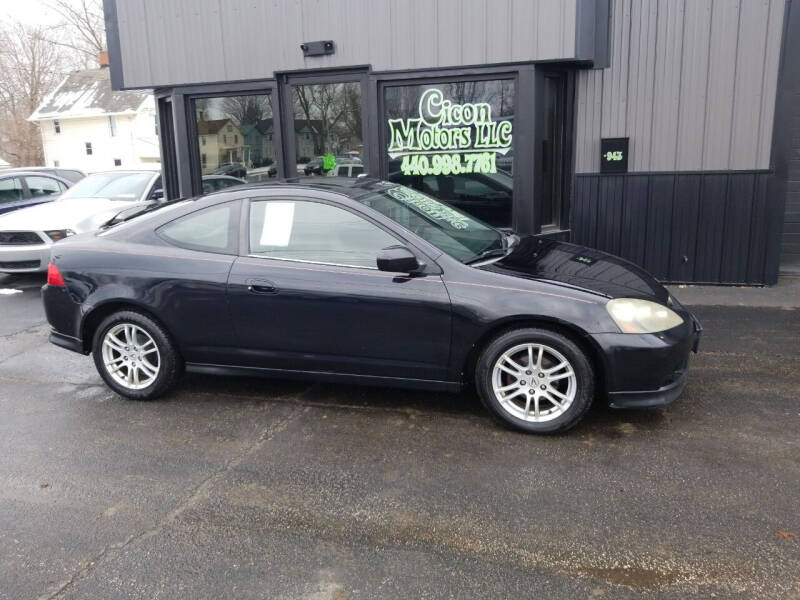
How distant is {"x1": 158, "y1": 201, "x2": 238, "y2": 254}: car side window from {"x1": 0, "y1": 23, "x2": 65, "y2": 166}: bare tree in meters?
48.8

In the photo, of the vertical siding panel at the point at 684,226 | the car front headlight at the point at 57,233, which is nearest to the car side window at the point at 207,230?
the car front headlight at the point at 57,233

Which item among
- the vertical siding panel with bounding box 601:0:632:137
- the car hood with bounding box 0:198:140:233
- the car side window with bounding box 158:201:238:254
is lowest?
the car hood with bounding box 0:198:140:233

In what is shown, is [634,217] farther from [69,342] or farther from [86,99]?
[86,99]

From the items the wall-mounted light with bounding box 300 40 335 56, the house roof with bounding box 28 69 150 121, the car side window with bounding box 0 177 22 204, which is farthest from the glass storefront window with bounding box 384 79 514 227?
the house roof with bounding box 28 69 150 121

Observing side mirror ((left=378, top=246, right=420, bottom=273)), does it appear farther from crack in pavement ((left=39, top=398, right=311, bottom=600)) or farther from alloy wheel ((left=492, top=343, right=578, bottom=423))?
crack in pavement ((left=39, top=398, right=311, bottom=600))

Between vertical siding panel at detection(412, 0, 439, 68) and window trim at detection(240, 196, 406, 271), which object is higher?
vertical siding panel at detection(412, 0, 439, 68)

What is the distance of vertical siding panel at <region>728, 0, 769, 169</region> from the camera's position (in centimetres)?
763

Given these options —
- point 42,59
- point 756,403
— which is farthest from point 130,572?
point 42,59

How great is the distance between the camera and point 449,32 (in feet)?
26.5

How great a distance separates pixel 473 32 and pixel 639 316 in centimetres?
496

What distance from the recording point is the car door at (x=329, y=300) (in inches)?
173

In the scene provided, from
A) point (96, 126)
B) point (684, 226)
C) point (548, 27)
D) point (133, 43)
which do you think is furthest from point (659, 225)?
point (96, 126)

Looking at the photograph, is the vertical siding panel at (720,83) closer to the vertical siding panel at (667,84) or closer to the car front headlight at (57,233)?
the vertical siding panel at (667,84)

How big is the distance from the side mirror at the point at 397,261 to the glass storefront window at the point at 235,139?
5.46 meters
